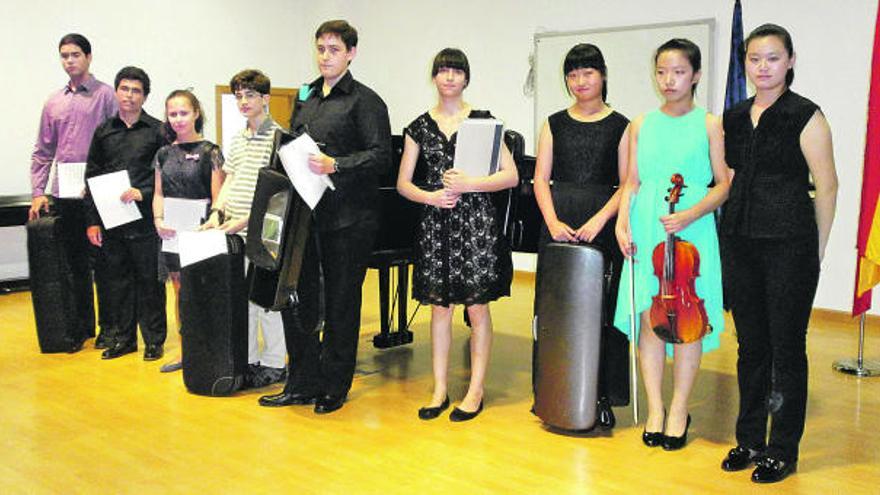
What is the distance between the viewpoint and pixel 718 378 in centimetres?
442

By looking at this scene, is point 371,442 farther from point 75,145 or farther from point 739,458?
point 75,145

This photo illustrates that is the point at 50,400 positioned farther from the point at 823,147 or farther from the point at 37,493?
the point at 823,147

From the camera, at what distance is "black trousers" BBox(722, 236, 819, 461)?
9.56 ft

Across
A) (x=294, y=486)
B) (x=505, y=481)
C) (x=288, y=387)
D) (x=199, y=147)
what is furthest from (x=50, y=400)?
(x=505, y=481)

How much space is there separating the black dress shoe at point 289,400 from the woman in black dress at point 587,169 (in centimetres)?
126

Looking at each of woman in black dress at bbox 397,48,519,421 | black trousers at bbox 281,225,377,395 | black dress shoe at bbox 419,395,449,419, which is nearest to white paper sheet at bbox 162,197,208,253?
black trousers at bbox 281,225,377,395

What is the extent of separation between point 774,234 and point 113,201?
3314mm

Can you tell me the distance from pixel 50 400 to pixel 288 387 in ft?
3.52

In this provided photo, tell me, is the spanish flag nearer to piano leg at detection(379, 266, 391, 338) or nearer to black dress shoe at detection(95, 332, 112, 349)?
piano leg at detection(379, 266, 391, 338)

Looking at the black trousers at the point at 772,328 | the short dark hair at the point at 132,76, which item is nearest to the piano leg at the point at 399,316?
Result: the short dark hair at the point at 132,76

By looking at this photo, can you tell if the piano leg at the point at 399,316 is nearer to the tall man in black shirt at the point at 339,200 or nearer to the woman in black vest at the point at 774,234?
the tall man in black shirt at the point at 339,200

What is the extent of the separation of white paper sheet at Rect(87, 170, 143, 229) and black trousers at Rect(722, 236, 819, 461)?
10.0ft

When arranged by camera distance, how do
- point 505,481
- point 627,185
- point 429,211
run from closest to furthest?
point 505,481, point 627,185, point 429,211

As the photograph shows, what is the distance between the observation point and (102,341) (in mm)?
5082
